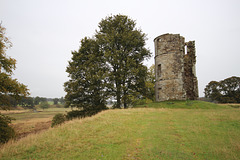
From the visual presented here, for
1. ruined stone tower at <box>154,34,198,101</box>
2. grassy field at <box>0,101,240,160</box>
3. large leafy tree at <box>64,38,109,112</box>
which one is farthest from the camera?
ruined stone tower at <box>154,34,198,101</box>

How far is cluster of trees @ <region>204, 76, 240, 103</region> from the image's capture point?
141ft

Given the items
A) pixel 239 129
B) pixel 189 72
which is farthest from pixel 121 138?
pixel 189 72

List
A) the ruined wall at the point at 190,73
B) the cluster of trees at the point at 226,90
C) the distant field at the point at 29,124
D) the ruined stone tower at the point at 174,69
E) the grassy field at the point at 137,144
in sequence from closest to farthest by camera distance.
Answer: the grassy field at the point at 137,144, the distant field at the point at 29,124, the ruined stone tower at the point at 174,69, the ruined wall at the point at 190,73, the cluster of trees at the point at 226,90

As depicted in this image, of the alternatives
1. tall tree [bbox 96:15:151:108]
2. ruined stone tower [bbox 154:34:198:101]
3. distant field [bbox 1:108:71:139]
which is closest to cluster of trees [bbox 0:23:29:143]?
distant field [bbox 1:108:71:139]

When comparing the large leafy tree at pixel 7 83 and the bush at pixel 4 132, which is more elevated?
the large leafy tree at pixel 7 83

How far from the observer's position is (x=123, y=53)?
2162cm

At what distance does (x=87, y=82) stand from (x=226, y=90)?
161 ft

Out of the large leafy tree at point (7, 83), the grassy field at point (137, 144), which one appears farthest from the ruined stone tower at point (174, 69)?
the large leafy tree at point (7, 83)

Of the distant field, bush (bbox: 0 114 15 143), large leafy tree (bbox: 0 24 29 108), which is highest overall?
large leafy tree (bbox: 0 24 29 108)

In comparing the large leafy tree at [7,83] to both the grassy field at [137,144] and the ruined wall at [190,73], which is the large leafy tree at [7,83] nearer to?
the grassy field at [137,144]

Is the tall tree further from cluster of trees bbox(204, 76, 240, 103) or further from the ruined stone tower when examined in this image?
cluster of trees bbox(204, 76, 240, 103)

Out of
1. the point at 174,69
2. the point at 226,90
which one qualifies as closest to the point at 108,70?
the point at 174,69

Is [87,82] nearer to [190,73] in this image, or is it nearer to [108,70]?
[108,70]

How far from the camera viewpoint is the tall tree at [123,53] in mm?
20188
